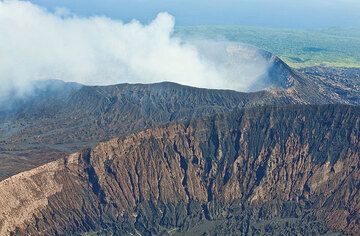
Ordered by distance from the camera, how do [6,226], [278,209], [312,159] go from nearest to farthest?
[6,226] < [278,209] < [312,159]

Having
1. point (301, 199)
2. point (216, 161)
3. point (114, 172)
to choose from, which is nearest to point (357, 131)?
point (301, 199)

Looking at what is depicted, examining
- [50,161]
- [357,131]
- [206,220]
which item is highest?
[357,131]

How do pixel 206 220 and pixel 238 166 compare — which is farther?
pixel 238 166

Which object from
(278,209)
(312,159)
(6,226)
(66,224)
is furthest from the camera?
(312,159)

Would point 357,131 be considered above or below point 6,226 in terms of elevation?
above

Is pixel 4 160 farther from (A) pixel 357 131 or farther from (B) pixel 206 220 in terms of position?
(A) pixel 357 131

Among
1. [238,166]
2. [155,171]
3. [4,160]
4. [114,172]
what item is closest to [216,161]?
[238,166]
